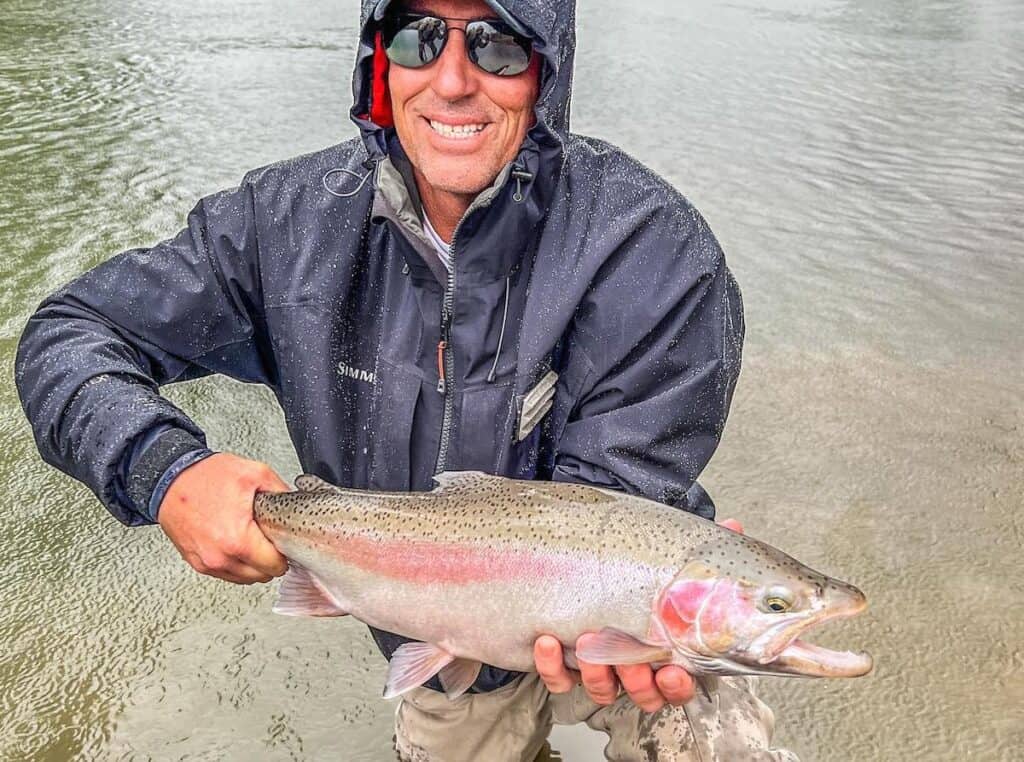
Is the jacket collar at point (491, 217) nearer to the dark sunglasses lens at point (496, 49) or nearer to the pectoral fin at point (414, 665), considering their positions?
the dark sunglasses lens at point (496, 49)

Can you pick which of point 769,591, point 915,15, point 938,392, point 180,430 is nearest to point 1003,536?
point 938,392

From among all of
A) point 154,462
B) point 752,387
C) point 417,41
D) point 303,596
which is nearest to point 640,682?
point 303,596

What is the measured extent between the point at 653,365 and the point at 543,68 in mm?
849

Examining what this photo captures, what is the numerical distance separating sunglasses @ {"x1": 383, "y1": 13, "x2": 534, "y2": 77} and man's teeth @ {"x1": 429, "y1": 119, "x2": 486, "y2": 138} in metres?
0.15

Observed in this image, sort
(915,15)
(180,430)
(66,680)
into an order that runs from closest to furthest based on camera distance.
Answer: (180,430) < (66,680) < (915,15)

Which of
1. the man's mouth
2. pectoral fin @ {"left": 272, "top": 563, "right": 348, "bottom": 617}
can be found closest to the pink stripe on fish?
pectoral fin @ {"left": 272, "top": 563, "right": 348, "bottom": 617}

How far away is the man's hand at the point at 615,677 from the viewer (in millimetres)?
2248

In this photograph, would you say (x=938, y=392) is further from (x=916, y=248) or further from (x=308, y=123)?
(x=308, y=123)

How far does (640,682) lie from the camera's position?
2.27m

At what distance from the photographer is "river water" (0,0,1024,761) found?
10.7 ft

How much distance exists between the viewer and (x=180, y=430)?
7.94ft

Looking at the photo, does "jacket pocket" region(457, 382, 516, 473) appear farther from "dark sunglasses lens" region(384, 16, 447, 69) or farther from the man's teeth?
"dark sunglasses lens" region(384, 16, 447, 69)

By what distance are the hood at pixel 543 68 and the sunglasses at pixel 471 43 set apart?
5 cm

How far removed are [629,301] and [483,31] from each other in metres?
0.79
